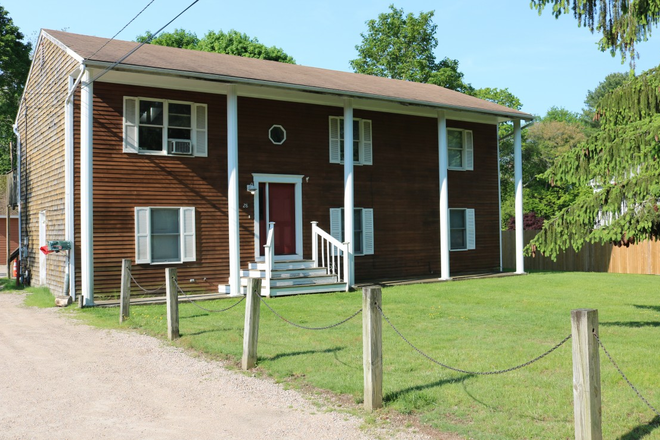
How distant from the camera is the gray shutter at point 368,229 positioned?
1808 cm

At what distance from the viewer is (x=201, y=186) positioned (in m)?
15.5

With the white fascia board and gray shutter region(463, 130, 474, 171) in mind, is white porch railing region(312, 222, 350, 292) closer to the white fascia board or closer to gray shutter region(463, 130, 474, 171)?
the white fascia board

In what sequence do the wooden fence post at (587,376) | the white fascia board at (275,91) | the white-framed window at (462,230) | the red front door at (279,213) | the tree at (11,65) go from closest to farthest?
the wooden fence post at (587,376), the white fascia board at (275,91), the red front door at (279,213), the white-framed window at (462,230), the tree at (11,65)

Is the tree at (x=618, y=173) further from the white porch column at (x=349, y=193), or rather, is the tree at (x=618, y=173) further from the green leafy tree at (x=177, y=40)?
the green leafy tree at (x=177, y=40)

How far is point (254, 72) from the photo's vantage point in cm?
1638

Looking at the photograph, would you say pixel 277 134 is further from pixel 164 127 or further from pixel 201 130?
pixel 164 127

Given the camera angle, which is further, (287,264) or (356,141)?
(356,141)

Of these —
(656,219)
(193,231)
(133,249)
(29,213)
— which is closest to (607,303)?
(656,219)

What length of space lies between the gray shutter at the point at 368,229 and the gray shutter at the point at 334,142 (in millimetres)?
1679

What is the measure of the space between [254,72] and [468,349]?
10.6 m

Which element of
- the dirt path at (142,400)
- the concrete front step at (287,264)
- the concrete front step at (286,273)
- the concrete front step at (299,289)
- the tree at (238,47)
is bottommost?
the dirt path at (142,400)

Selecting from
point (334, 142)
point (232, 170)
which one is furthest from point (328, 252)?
point (334, 142)

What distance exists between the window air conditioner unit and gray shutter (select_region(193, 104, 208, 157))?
201 millimetres

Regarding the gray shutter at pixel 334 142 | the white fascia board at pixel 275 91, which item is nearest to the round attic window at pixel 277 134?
the white fascia board at pixel 275 91
